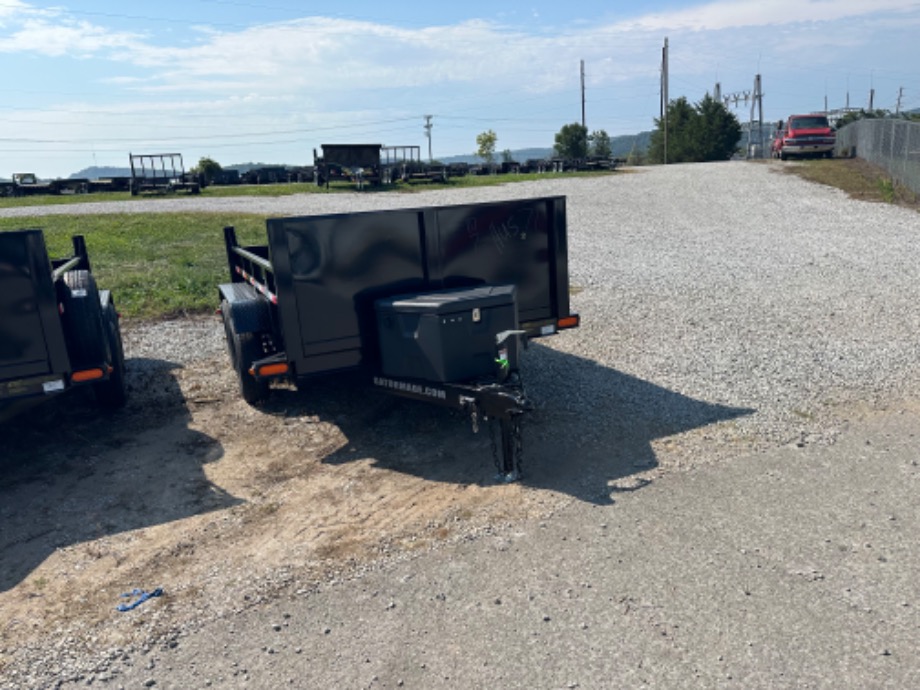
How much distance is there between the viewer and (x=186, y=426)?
679 cm

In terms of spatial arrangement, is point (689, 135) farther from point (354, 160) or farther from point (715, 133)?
point (354, 160)

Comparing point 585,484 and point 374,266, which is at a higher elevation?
point 374,266

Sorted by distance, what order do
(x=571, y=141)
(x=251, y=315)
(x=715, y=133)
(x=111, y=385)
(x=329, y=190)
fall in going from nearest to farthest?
(x=251, y=315)
(x=111, y=385)
(x=329, y=190)
(x=715, y=133)
(x=571, y=141)

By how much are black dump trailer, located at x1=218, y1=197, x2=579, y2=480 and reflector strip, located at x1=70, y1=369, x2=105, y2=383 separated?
1.20 meters

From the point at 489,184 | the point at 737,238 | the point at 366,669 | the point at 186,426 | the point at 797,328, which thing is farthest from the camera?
the point at 489,184

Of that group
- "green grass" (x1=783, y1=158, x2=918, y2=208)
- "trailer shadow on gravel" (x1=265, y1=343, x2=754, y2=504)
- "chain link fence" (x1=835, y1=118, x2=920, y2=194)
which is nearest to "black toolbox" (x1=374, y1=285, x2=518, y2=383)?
"trailer shadow on gravel" (x1=265, y1=343, x2=754, y2=504)

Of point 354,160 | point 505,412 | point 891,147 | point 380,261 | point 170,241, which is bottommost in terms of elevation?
point 505,412

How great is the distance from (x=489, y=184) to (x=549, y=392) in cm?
2573

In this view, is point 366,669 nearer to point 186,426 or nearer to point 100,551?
point 100,551

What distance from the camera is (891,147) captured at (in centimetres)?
2372

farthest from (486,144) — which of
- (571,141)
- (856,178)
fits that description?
(856,178)

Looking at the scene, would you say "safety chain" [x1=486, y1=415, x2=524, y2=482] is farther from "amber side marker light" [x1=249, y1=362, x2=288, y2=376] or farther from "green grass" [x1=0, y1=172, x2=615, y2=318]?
"green grass" [x1=0, y1=172, x2=615, y2=318]

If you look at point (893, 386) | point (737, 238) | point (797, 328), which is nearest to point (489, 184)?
point (737, 238)

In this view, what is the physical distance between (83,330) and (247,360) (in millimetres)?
1362
